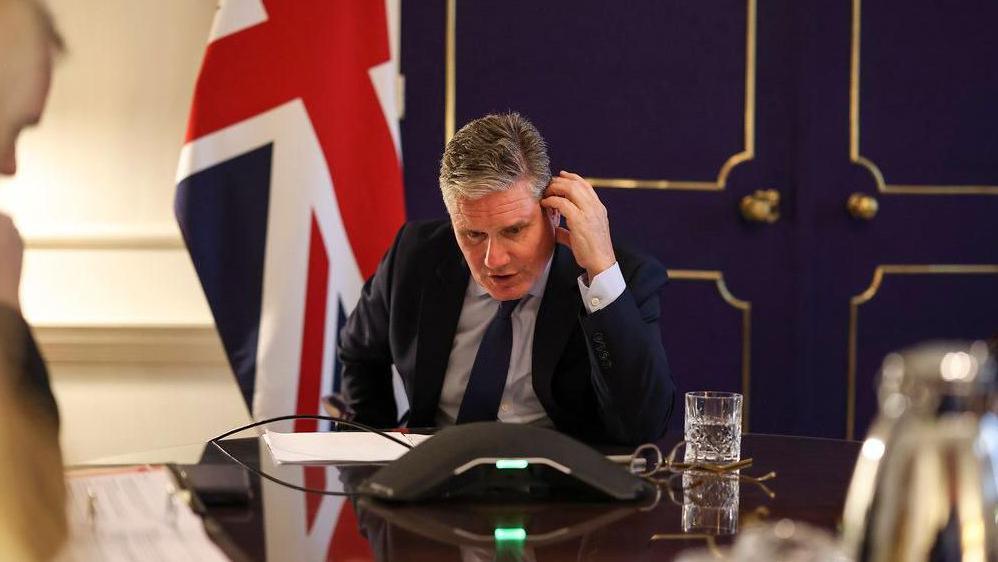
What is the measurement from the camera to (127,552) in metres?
1.00

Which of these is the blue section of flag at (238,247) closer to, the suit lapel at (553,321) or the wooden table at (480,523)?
the suit lapel at (553,321)

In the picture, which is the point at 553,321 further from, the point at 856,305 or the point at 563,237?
the point at 856,305

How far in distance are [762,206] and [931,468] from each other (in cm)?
299

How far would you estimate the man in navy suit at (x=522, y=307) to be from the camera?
2004mm

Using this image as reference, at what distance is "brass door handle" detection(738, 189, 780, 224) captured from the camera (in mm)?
3533

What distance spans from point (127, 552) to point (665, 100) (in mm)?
2739

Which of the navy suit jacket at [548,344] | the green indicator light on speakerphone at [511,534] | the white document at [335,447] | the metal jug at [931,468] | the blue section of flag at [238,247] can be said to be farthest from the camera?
the blue section of flag at [238,247]

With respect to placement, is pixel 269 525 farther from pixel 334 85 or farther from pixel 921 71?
pixel 921 71

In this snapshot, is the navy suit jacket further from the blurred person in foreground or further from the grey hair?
the blurred person in foreground

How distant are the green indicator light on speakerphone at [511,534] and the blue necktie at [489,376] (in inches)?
33.6

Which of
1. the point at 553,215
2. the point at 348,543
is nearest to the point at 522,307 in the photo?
the point at 553,215

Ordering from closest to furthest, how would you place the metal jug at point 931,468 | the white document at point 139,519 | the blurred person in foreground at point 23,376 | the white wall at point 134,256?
the blurred person in foreground at point 23,376, the metal jug at point 931,468, the white document at point 139,519, the white wall at point 134,256

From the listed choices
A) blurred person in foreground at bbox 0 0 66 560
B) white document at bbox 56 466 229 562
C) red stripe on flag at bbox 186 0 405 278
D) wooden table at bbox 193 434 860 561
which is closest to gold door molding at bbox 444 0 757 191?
red stripe on flag at bbox 186 0 405 278

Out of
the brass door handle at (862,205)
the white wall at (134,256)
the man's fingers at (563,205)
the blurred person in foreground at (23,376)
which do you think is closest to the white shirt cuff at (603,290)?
the man's fingers at (563,205)
